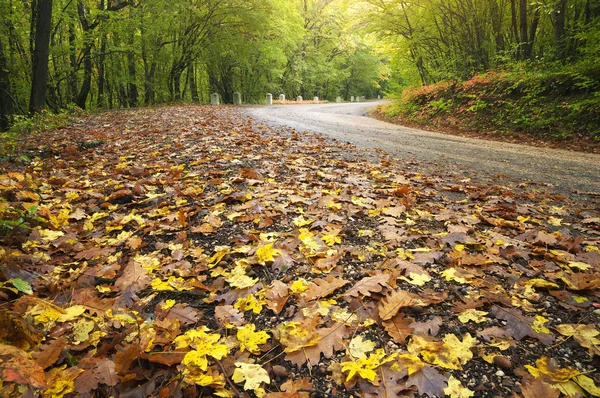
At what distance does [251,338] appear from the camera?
1.57 metres

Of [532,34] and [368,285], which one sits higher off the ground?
[532,34]

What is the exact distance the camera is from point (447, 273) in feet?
6.67

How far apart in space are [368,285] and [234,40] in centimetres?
2030

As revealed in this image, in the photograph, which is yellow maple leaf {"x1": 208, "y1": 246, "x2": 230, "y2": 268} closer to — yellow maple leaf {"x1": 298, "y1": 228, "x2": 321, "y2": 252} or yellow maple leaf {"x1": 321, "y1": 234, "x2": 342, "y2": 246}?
yellow maple leaf {"x1": 298, "y1": 228, "x2": 321, "y2": 252}

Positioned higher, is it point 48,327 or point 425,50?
point 425,50

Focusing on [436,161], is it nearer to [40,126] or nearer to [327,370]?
[327,370]

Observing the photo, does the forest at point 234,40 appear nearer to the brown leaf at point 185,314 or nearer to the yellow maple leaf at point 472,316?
the yellow maple leaf at point 472,316

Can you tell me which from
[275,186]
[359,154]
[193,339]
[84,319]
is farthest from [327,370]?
[359,154]

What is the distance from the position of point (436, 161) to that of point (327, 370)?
4.86 metres

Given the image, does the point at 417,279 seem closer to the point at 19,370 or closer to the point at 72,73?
the point at 19,370

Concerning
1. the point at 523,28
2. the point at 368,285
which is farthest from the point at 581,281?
the point at 523,28

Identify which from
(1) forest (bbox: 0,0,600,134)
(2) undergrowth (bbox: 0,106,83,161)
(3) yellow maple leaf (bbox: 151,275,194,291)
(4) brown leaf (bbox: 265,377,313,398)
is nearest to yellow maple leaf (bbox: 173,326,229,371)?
(4) brown leaf (bbox: 265,377,313,398)

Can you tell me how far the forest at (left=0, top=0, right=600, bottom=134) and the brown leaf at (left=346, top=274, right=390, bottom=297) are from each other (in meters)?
9.65

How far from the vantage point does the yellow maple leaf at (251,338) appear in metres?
1.52
